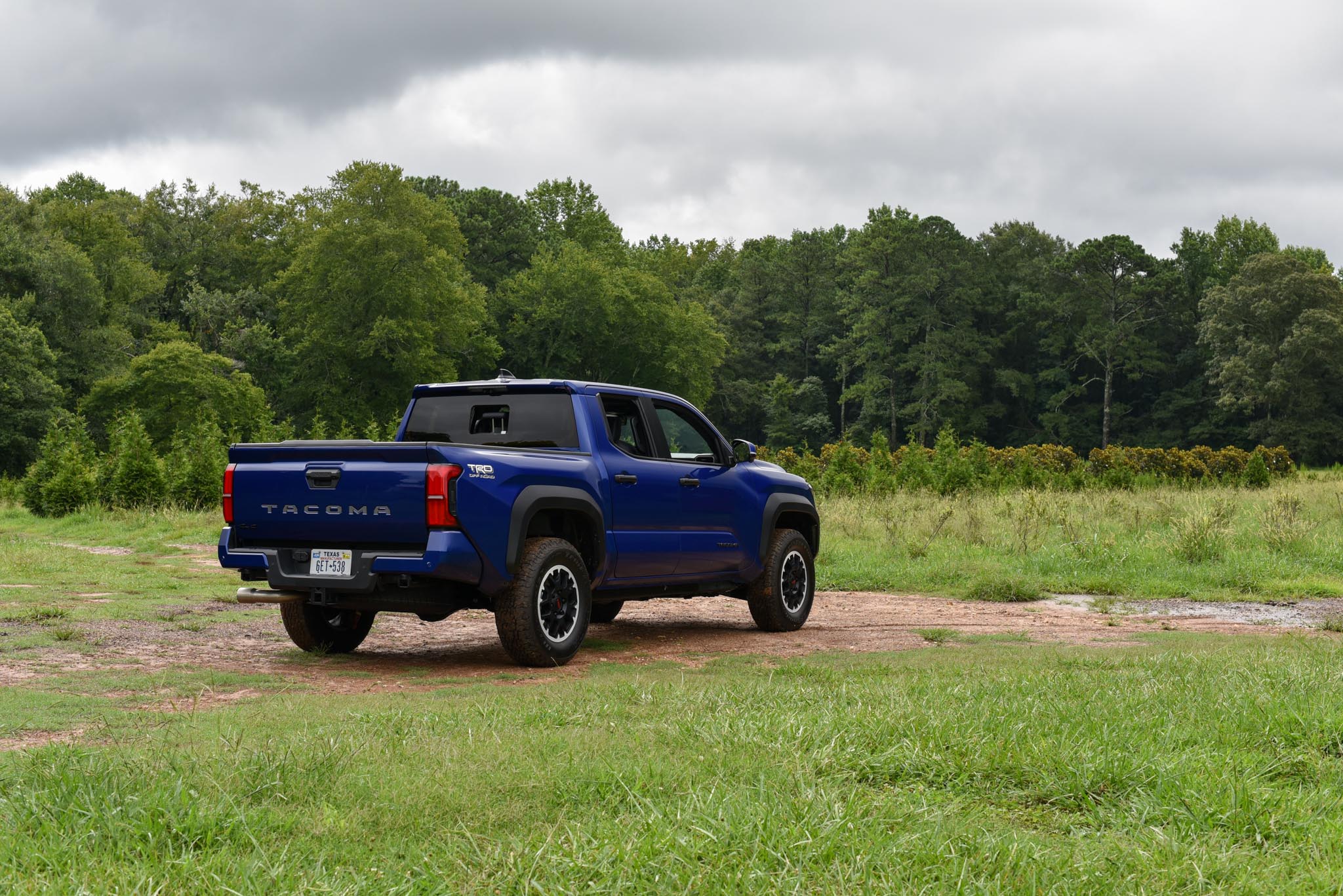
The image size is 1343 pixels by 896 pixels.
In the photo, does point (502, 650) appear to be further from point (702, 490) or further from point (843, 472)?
point (843, 472)

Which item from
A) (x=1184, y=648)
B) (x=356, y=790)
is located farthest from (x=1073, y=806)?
(x=1184, y=648)

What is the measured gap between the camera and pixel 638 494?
392 inches

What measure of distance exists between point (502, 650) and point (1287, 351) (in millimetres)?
72522

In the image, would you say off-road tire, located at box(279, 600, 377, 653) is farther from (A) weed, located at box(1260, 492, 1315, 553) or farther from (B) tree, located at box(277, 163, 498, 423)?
(B) tree, located at box(277, 163, 498, 423)

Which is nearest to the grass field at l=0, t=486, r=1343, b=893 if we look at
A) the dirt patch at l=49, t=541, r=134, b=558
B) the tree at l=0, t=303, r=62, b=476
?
the dirt patch at l=49, t=541, r=134, b=558

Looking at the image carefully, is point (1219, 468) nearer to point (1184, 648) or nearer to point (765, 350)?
point (1184, 648)

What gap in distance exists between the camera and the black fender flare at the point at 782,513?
447 inches

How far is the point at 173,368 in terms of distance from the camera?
5469cm

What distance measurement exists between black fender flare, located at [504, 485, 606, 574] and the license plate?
3.43 ft

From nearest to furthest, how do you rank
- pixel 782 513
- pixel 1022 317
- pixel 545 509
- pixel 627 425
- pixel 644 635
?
pixel 545 509
pixel 627 425
pixel 644 635
pixel 782 513
pixel 1022 317

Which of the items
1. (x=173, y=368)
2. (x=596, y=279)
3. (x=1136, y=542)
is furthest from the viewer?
(x=596, y=279)

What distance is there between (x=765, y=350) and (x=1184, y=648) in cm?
8826

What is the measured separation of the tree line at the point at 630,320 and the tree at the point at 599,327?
0.66 feet

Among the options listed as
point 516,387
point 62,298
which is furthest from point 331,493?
point 62,298
